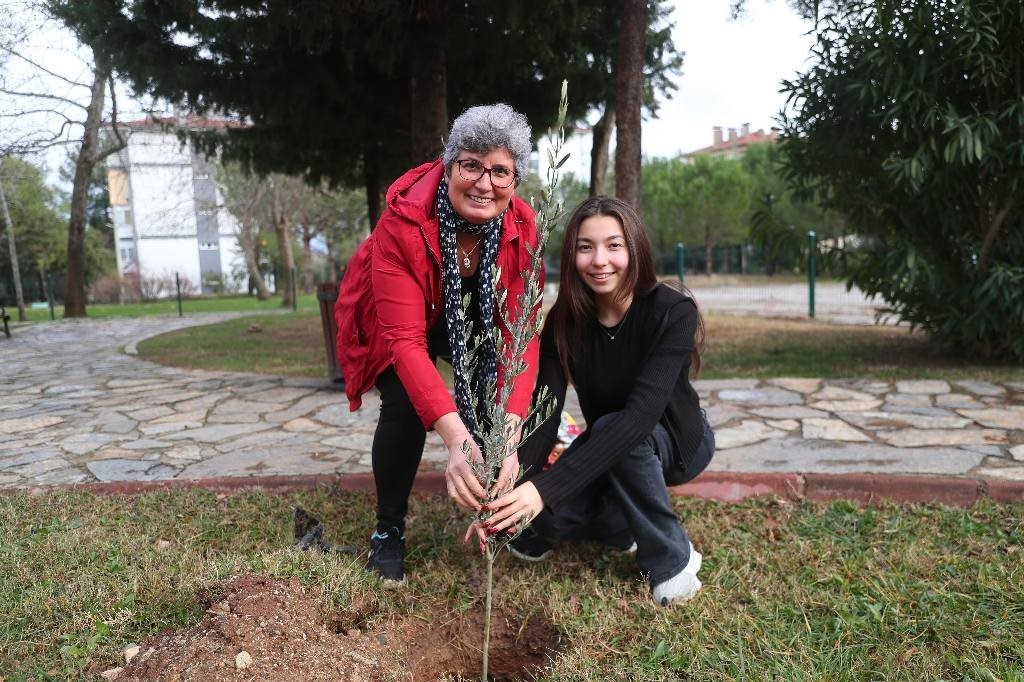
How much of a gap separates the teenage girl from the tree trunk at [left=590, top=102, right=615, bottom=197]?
8105mm

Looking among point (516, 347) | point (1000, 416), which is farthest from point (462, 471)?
point (1000, 416)

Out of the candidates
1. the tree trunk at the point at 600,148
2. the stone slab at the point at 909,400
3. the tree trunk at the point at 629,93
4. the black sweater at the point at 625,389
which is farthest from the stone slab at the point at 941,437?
the tree trunk at the point at 600,148

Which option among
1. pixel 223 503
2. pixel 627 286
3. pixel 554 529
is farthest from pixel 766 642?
pixel 223 503

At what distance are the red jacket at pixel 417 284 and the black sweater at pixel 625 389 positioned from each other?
0.72ft

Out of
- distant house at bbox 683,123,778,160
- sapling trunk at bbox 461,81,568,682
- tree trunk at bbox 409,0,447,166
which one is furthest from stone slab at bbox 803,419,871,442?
distant house at bbox 683,123,778,160

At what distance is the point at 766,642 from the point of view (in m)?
2.03

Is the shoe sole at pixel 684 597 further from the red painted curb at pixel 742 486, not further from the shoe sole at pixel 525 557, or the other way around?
the red painted curb at pixel 742 486

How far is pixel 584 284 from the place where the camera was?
236cm

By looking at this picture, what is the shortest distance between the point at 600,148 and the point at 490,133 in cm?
940

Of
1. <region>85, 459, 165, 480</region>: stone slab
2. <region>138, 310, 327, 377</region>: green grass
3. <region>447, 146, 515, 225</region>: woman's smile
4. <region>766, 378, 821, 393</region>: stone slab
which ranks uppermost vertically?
<region>447, 146, 515, 225</region>: woman's smile

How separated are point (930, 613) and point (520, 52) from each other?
6217mm

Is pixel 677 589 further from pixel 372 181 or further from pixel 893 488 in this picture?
pixel 372 181

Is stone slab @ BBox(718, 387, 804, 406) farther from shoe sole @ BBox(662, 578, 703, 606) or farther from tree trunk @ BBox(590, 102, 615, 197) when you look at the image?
tree trunk @ BBox(590, 102, 615, 197)

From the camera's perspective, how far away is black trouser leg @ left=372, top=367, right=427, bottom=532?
2418 millimetres
